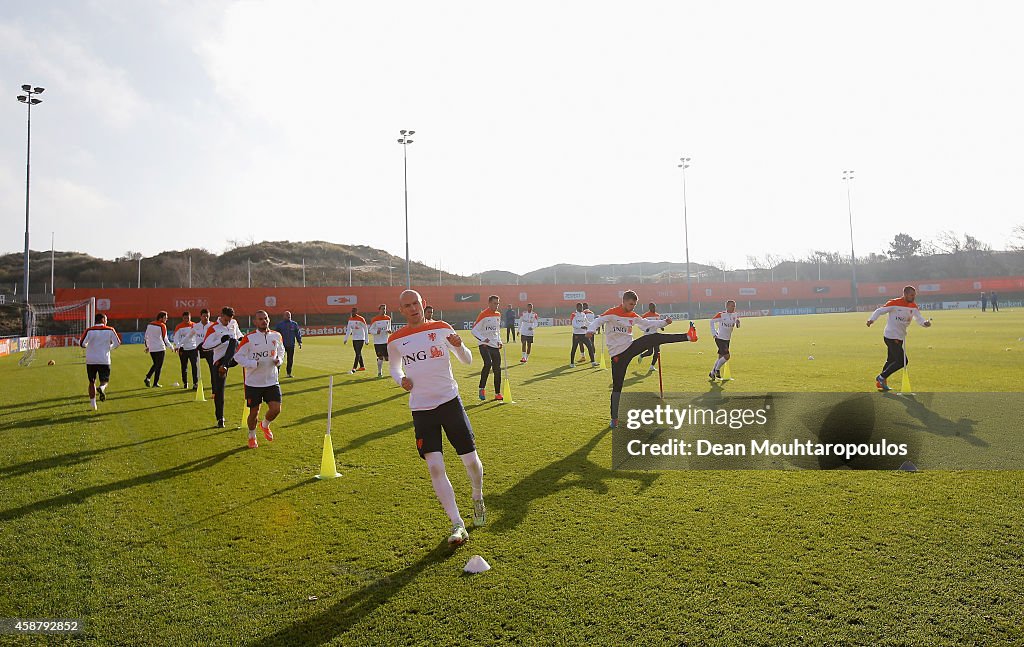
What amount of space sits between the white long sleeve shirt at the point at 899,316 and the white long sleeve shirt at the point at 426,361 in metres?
10.4

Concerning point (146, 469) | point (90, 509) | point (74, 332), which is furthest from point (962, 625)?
point (74, 332)

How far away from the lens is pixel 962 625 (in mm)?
3436

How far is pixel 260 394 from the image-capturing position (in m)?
9.05

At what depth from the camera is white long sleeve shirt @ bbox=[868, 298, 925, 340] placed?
1198 centimetres

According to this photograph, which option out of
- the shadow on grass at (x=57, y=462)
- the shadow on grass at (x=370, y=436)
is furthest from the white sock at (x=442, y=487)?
the shadow on grass at (x=57, y=462)

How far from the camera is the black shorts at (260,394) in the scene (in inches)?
354

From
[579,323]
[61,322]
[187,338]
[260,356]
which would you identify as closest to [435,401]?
[260,356]

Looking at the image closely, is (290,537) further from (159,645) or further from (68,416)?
(68,416)

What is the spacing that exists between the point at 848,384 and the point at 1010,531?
8812 millimetres

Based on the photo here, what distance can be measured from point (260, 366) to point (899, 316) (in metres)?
12.3

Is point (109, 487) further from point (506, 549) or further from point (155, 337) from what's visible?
point (155, 337)

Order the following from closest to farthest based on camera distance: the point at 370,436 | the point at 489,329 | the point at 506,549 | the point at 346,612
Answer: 1. the point at 346,612
2. the point at 506,549
3. the point at 370,436
4. the point at 489,329

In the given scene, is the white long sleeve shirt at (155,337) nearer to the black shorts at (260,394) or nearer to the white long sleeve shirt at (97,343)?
the white long sleeve shirt at (97,343)

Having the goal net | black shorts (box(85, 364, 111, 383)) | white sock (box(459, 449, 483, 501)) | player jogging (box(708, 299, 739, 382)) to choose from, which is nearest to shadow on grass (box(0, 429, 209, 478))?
black shorts (box(85, 364, 111, 383))
